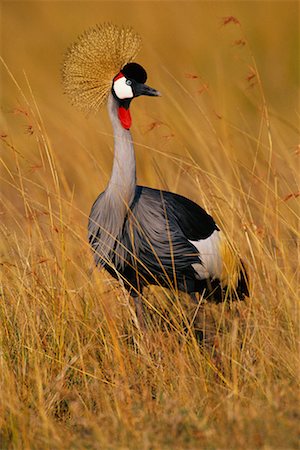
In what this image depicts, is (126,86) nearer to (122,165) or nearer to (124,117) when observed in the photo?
(124,117)

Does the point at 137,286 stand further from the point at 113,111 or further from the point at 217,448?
the point at 217,448

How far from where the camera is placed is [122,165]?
339 centimetres

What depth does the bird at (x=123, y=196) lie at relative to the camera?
341 cm

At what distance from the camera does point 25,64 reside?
8969 mm

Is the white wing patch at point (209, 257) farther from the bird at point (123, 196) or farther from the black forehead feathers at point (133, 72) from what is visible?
the black forehead feathers at point (133, 72)

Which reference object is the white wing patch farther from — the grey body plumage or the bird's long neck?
the bird's long neck

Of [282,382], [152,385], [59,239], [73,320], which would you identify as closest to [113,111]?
[59,239]

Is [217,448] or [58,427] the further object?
[58,427]

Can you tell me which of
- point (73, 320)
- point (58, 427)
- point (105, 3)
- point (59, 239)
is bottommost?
point (58, 427)

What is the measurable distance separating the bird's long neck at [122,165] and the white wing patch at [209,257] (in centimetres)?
37

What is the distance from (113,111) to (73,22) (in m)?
6.69

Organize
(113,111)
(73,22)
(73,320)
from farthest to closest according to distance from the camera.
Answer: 1. (73,22)
2. (113,111)
3. (73,320)

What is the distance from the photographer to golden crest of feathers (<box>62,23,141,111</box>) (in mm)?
3408

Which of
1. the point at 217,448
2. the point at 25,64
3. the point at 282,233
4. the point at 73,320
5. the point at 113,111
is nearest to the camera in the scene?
the point at 217,448
